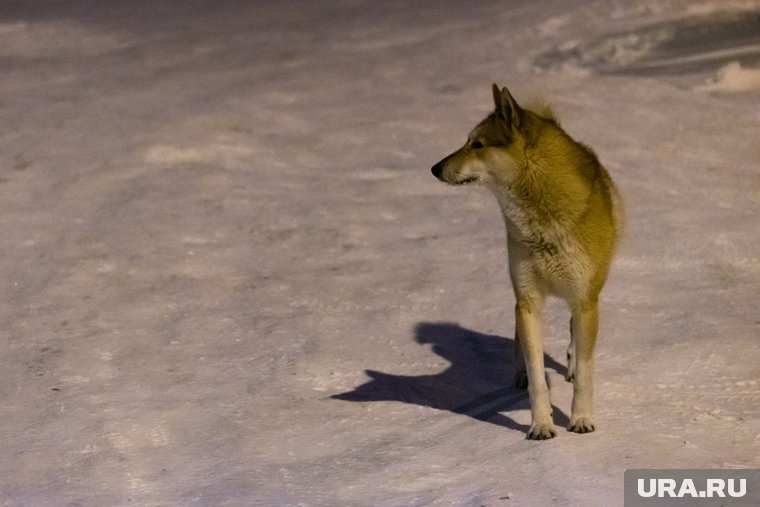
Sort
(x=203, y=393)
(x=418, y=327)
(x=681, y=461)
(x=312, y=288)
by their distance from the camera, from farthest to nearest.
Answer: (x=312, y=288) < (x=418, y=327) < (x=203, y=393) < (x=681, y=461)

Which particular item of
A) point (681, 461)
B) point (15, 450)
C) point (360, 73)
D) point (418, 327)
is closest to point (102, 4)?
point (360, 73)

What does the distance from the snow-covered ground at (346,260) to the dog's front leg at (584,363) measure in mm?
119

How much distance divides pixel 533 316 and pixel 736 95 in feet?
20.0

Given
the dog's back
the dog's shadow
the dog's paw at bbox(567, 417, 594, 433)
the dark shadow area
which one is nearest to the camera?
the dog's back

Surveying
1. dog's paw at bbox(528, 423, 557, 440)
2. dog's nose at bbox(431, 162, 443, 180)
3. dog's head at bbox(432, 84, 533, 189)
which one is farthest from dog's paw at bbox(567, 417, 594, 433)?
dog's nose at bbox(431, 162, 443, 180)

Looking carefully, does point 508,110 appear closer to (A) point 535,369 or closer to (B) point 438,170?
(B) point 438,170

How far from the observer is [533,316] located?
19.0 feet

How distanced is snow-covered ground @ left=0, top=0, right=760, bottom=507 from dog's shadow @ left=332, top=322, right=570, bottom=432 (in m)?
0.02

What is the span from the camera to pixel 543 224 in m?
5.68

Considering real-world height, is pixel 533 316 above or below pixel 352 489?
above

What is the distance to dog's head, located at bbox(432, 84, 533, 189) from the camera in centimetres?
572

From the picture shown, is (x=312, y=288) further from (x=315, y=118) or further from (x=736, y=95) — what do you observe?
(x=736, y=95)

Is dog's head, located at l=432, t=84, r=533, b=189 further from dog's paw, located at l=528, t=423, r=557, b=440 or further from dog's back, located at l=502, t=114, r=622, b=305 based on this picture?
dog's paw, located at l=528, t=423, r=557, b=440

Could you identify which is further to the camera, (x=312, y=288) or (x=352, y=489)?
(x=312, y=288)
